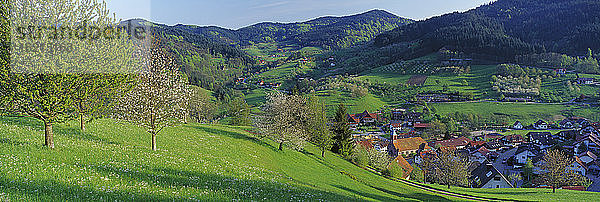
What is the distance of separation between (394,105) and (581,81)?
94860 mm

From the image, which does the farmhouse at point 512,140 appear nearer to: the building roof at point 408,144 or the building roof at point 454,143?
the building roof at point 454,143

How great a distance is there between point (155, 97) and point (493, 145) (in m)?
121

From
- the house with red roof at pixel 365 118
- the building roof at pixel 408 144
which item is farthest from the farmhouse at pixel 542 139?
the house with red roof at pixel 365 118

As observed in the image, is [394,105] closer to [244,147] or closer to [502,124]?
[502,124]

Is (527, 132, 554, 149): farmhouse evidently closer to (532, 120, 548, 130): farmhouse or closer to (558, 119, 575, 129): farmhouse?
(532, 120, 548, 130): farmhouse

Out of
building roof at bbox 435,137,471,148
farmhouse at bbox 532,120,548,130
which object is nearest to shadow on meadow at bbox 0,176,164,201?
building roof at bbox 435,137,471,148

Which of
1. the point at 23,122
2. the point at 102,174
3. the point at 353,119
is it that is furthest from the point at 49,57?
the point at 353,119

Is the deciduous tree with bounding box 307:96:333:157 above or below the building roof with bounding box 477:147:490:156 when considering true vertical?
above

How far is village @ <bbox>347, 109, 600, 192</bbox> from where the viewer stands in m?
81.4

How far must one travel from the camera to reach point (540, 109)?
144m

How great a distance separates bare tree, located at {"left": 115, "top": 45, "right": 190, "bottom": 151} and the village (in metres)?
53.7

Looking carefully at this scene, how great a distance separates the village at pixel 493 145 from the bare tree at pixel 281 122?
30.5m

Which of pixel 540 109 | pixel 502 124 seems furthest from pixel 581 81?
pixel 502 124

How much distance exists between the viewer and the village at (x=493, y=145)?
267ft
